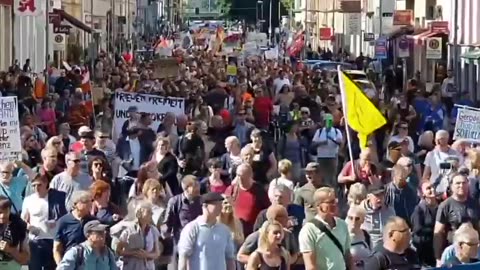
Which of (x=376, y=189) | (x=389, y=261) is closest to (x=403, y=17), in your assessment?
(x=376, y=189)

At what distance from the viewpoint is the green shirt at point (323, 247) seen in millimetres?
10484

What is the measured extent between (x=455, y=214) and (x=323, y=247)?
232cm

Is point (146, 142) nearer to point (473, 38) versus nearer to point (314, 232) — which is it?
point (314, 232)

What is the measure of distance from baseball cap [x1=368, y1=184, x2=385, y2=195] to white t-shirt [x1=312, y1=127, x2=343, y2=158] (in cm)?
563

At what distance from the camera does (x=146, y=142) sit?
60.8 ft

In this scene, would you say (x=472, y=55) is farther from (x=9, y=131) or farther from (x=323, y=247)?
(x=323, y=247)

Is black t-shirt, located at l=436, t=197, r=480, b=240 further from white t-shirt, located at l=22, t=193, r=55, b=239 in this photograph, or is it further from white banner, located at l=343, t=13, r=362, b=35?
white banner, located at l=343, t=13, r=362, b=35

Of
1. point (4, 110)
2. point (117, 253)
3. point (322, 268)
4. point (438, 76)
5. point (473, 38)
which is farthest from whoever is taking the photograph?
point (438, 76)

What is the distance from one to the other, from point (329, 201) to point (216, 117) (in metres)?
10.1

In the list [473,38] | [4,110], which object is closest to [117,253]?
[4,110]

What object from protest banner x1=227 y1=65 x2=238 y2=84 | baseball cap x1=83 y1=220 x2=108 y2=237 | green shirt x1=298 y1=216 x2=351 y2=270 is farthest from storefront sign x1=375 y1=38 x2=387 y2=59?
baseball cap x1=83 y1=220 x2=108 y2=237

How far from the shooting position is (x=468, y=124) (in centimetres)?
1791

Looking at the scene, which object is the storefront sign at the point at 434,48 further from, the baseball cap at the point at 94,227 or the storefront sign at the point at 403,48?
the baseball cap at the point at 94,227

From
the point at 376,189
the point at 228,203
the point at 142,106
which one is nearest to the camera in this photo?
the point at 228,203
